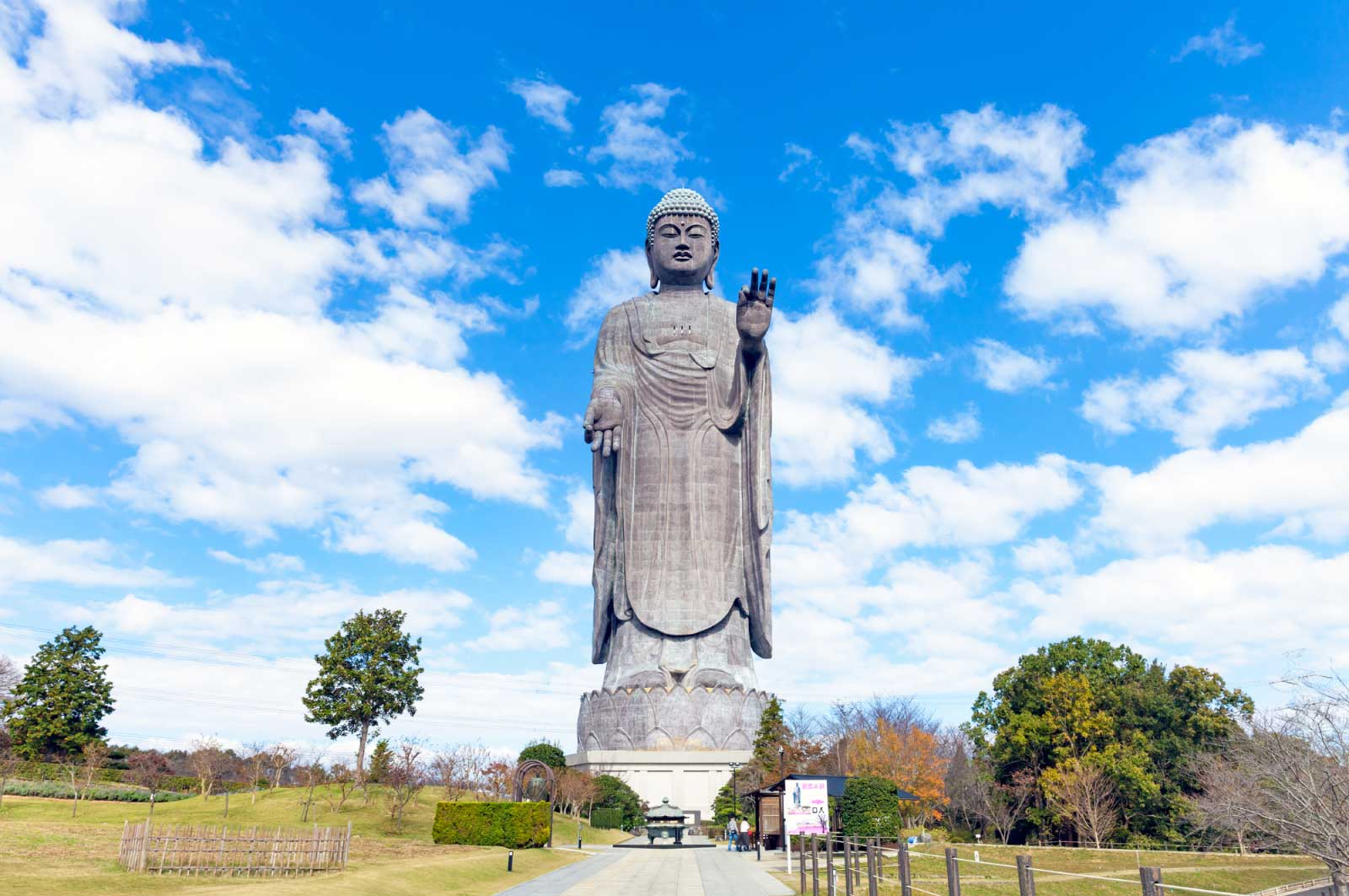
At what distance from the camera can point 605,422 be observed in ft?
162

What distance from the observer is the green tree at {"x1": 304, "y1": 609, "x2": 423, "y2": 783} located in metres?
42.6

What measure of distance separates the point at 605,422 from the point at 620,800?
760 inches

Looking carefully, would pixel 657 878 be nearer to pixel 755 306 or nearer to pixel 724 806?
pixel 755 306

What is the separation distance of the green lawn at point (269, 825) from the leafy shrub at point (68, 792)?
1709 millimetres

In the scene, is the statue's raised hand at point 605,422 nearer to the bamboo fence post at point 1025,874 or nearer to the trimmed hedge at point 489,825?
the trimmed hedge at point 489,825

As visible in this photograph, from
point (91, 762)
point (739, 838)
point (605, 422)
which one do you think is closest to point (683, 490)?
point (605, 422)

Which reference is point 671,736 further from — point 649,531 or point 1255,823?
point 1255,823

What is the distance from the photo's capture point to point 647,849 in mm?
34531

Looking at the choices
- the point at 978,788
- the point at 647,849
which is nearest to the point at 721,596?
the point at 978,788

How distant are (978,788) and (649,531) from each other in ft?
73.1

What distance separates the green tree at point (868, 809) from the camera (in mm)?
29011

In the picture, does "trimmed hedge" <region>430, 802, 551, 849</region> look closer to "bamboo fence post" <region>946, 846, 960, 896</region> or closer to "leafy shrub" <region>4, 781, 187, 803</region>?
"leafy shrub" <region>4, 781, 187, 803</region>

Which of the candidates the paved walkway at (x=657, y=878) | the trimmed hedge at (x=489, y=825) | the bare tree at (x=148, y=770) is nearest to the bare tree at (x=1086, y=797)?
the paved walkway at (x=657, y=878)

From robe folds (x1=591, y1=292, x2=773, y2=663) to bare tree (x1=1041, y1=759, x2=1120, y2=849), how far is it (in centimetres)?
2158
